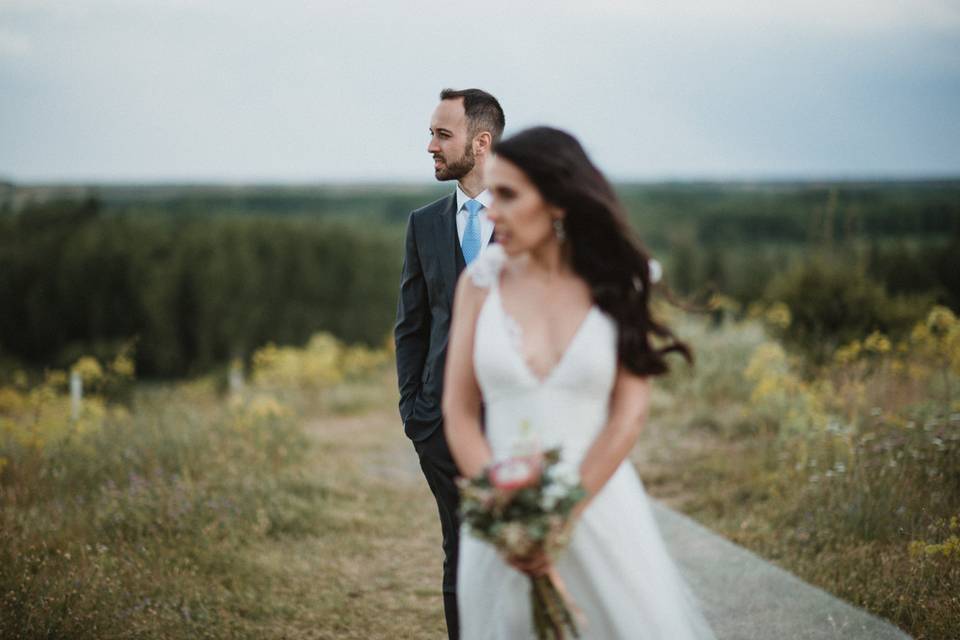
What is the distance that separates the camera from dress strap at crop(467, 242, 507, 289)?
8.20 ft

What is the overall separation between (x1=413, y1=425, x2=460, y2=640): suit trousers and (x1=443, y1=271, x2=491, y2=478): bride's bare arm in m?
0.88

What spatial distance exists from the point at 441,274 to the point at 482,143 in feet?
2.04

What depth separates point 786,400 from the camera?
739 cm

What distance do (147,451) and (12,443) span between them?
3.78 ft

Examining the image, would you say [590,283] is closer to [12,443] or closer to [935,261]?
[12,443]

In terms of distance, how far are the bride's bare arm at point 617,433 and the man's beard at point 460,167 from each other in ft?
4.79

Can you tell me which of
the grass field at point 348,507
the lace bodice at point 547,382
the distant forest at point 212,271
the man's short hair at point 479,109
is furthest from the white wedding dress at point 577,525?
the distant forest at point 212,271

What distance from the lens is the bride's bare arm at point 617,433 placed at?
2.36 m

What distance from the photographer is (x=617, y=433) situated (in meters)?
2.38

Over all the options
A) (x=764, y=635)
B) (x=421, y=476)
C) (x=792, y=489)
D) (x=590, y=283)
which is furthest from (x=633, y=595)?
(x=421, y=476)

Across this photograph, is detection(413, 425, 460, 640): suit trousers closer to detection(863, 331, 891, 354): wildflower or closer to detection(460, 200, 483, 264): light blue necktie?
detection(460, 200, 483, 264): light blue necktie

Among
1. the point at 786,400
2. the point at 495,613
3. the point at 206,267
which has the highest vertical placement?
the point at 495,613

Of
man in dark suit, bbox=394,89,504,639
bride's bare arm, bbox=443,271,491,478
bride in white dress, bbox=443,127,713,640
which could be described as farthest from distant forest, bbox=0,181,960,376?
bride's bare arm, bbox=443,271,491,478

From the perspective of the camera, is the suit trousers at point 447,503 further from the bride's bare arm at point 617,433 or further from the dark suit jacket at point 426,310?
the bride's bare arm at point 617,433
